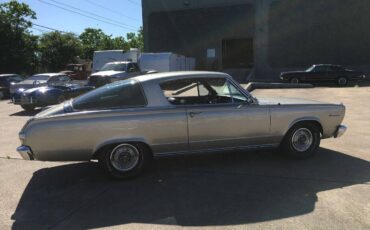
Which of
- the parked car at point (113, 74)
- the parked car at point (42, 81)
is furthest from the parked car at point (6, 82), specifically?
the parked car at point (113, 74)

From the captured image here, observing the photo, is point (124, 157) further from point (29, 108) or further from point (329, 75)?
point (329, 75)

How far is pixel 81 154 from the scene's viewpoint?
5.39 metres

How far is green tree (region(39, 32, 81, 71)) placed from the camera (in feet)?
150

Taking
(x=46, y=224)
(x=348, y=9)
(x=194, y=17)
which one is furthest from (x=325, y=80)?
(x=46, y=224)

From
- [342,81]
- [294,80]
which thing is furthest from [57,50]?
[342,81]

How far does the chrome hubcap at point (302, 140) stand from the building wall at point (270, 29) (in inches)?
1118

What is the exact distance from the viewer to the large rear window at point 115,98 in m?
5.55

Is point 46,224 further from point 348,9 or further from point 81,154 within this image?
point 348,9

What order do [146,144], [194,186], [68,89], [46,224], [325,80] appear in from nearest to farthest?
[46,224] < [194,186] < [146,144] < [68,89] < [325,80]

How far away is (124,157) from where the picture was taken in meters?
5.57

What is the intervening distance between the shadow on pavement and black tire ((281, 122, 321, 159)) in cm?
14

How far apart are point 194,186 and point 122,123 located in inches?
49.0

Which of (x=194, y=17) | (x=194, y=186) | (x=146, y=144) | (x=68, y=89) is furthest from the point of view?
(x=194, y=17)

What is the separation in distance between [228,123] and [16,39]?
35285 mm
